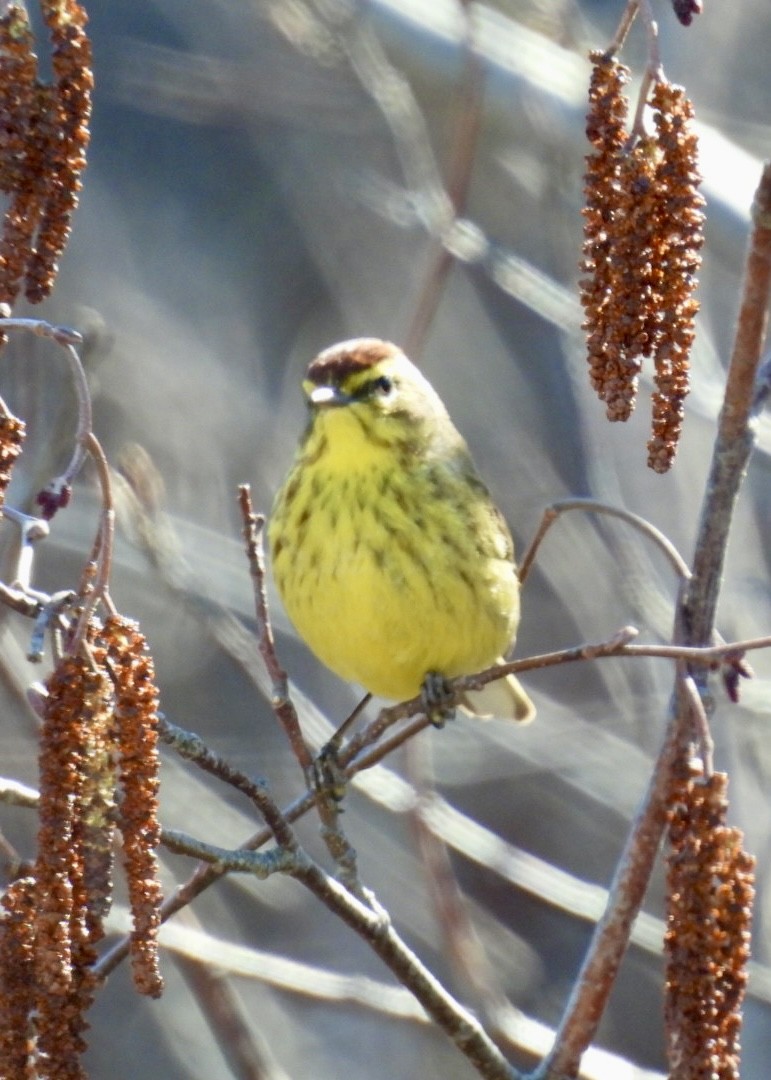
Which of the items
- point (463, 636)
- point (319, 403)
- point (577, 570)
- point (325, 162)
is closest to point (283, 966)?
point (463, 636)

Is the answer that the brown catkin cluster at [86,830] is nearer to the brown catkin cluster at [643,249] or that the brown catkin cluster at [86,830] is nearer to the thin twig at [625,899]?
the brown catkin cluster at [643,249]

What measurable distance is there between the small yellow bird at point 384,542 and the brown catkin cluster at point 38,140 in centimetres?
199

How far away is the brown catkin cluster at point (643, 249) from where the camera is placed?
1897mm

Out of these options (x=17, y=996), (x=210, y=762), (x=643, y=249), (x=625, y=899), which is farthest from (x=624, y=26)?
(x=17, y=996)

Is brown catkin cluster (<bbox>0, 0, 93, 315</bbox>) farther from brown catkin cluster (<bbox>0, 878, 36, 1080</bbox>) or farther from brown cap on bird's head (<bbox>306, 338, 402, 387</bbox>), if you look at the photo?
brown cap on bird's head (<bbox>306, 338, 402, 387</bbox>)

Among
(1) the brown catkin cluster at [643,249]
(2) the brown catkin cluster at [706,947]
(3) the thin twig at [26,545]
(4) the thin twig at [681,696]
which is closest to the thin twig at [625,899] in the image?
(4) the thin twig at [681,696]

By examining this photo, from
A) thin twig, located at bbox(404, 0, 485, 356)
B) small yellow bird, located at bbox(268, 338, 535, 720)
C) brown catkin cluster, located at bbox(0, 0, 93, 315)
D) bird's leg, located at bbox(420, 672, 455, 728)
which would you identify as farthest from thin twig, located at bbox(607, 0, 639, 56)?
small yellow bird, located at bbox(268, 338, 535, 720)

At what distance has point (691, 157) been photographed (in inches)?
74.8

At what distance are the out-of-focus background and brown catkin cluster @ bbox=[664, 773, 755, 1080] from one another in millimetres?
2150

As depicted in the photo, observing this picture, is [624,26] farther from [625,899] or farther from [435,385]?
[435,385]

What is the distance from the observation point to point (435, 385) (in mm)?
7637

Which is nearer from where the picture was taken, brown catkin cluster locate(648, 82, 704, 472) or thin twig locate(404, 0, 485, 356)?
brown catkin cluster locate(648, 82, 704, 472)

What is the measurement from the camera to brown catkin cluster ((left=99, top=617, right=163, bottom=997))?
1.73m

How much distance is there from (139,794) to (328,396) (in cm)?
227
